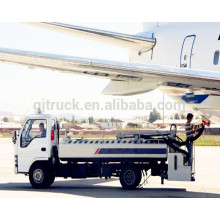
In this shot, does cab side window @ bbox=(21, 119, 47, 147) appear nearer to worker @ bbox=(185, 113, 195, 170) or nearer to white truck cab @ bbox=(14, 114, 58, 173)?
white truck cab @ bbox=(14, 114, 58, 173)

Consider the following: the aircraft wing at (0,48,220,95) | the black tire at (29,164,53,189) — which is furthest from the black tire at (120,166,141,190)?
the aircraft wing at (0,48,220,95)

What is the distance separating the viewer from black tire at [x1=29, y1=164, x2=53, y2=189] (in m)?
14.6

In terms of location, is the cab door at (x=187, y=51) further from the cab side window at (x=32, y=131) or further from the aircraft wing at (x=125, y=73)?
the cab side window at (x=32, y=131)

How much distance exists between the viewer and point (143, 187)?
1531 centimetres

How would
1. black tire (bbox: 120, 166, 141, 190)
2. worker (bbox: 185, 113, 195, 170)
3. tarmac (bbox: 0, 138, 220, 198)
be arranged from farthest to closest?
black tire (bbox: 120, 166, 141, 190) → worker (bbox: 185, 113, 195, 170) → tarmac (bbox: 0, 138, 220, 198)

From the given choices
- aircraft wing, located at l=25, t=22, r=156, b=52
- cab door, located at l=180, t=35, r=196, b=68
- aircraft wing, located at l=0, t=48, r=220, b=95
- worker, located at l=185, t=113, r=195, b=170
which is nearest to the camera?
aircraft wing, located at l=0, t=48, r=220, b=95

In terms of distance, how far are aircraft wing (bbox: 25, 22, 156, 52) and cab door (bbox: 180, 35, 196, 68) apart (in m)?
2.02

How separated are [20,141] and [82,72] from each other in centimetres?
348

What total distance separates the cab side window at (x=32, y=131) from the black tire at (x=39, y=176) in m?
0.82

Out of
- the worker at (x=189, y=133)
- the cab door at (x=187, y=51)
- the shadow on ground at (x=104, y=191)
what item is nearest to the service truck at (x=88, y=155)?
the worker at (x=189, y=133)

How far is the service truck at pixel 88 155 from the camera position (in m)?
14.3

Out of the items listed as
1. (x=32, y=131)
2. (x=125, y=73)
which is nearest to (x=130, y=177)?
(x=125, y=73)

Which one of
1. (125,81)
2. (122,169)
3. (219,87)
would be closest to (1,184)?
(122,169)

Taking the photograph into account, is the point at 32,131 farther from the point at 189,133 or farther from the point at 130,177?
the point at 189,133
